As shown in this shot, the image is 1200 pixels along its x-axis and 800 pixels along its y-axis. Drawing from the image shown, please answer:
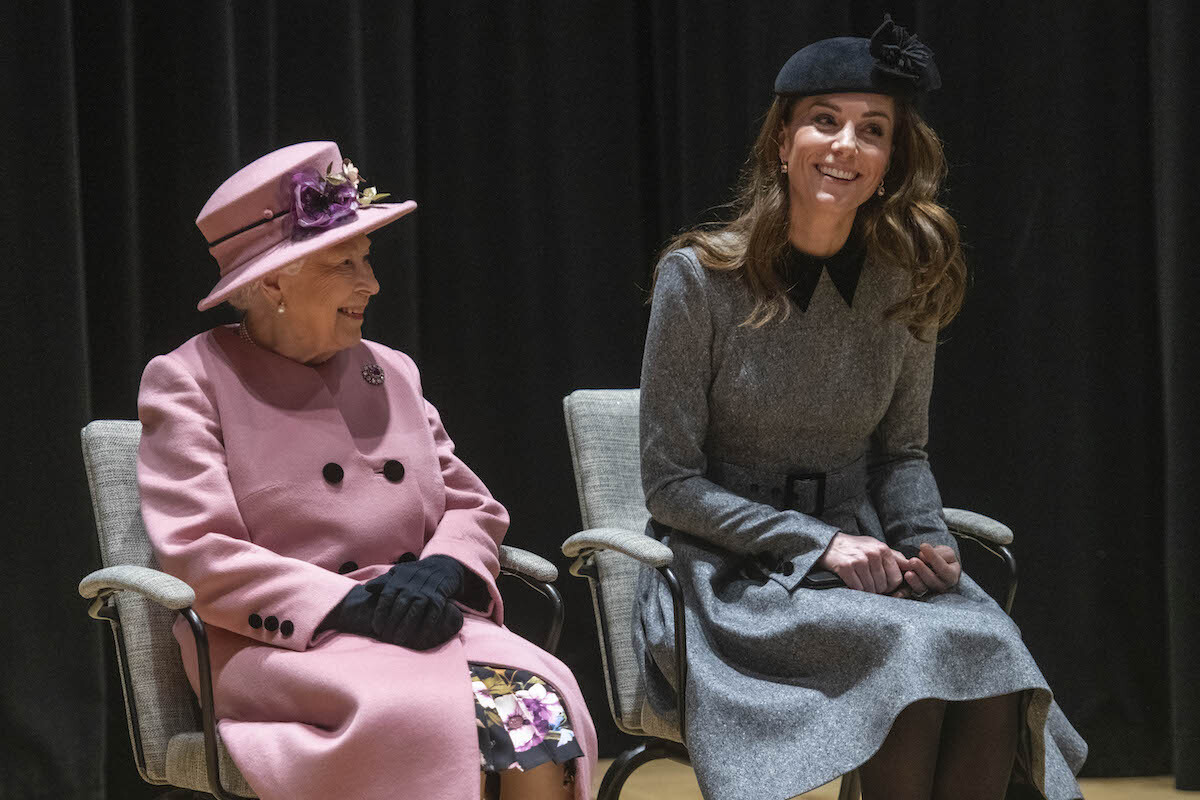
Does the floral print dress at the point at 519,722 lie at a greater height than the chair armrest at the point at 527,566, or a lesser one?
lesser

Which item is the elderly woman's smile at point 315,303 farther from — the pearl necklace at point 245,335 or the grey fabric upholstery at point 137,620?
the grey fabric upholstery at point 137,620

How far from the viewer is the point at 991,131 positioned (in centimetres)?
375

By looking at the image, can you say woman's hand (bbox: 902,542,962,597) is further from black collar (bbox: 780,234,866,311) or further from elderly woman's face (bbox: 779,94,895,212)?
elderly woman's face (bbox: 779,94,895,212)

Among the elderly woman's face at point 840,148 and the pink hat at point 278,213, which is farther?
the elderly woman's face at point 840,148

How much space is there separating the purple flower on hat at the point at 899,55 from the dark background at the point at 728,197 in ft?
3.42

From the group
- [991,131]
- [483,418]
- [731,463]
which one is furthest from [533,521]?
[991,131]

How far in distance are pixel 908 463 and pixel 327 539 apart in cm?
115

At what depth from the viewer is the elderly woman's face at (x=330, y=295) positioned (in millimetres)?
2482

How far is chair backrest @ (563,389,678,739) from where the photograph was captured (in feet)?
8.79

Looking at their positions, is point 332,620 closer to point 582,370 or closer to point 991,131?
point 582,370

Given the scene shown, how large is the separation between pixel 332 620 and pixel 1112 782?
2.42 meters

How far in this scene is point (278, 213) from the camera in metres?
2.49

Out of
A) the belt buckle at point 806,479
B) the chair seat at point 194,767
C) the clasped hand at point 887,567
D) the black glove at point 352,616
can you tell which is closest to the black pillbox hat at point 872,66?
the belt buckle at point 806,479

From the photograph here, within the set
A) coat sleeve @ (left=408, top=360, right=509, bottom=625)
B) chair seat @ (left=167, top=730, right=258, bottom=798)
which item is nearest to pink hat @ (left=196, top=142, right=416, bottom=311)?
coat sleeve @ (left=408, top=360, right=509, bottom=625)
